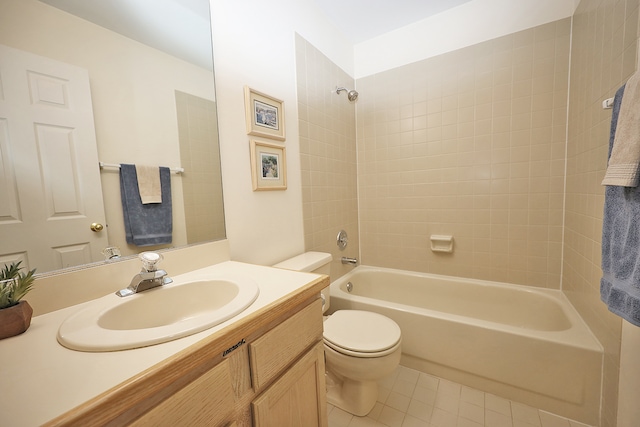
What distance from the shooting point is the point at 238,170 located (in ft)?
4.06

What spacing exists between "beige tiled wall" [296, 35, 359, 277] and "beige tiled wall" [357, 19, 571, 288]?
181 mm

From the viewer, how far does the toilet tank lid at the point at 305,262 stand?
1.37 m

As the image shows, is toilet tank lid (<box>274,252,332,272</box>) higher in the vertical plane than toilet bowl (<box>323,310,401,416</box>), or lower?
higher

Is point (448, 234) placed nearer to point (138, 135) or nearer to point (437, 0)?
point (437, 0)

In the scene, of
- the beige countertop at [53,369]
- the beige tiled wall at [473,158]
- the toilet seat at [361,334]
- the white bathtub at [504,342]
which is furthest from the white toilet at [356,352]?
the beige tiled wall at [473,158]

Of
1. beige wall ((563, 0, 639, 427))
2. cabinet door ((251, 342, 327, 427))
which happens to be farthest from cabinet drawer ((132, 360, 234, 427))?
beige wall ((563, 0, 639, 427))

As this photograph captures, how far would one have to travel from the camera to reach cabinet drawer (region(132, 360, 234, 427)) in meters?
0.42

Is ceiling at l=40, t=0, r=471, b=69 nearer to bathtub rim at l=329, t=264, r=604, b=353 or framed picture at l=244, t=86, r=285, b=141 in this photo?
framed picture at l=244, t=86, r=285, b=141

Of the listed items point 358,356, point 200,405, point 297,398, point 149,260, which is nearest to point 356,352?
point 358,356

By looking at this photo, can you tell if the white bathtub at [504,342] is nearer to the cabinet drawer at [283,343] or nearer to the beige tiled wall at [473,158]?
the beige tiled wall at [473,158]

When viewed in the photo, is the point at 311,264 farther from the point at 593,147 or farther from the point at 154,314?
the point at 593,147

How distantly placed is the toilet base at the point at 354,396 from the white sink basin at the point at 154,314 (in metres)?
0.90

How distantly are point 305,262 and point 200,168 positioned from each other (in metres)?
0.74

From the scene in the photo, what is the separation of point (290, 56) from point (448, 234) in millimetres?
1746
